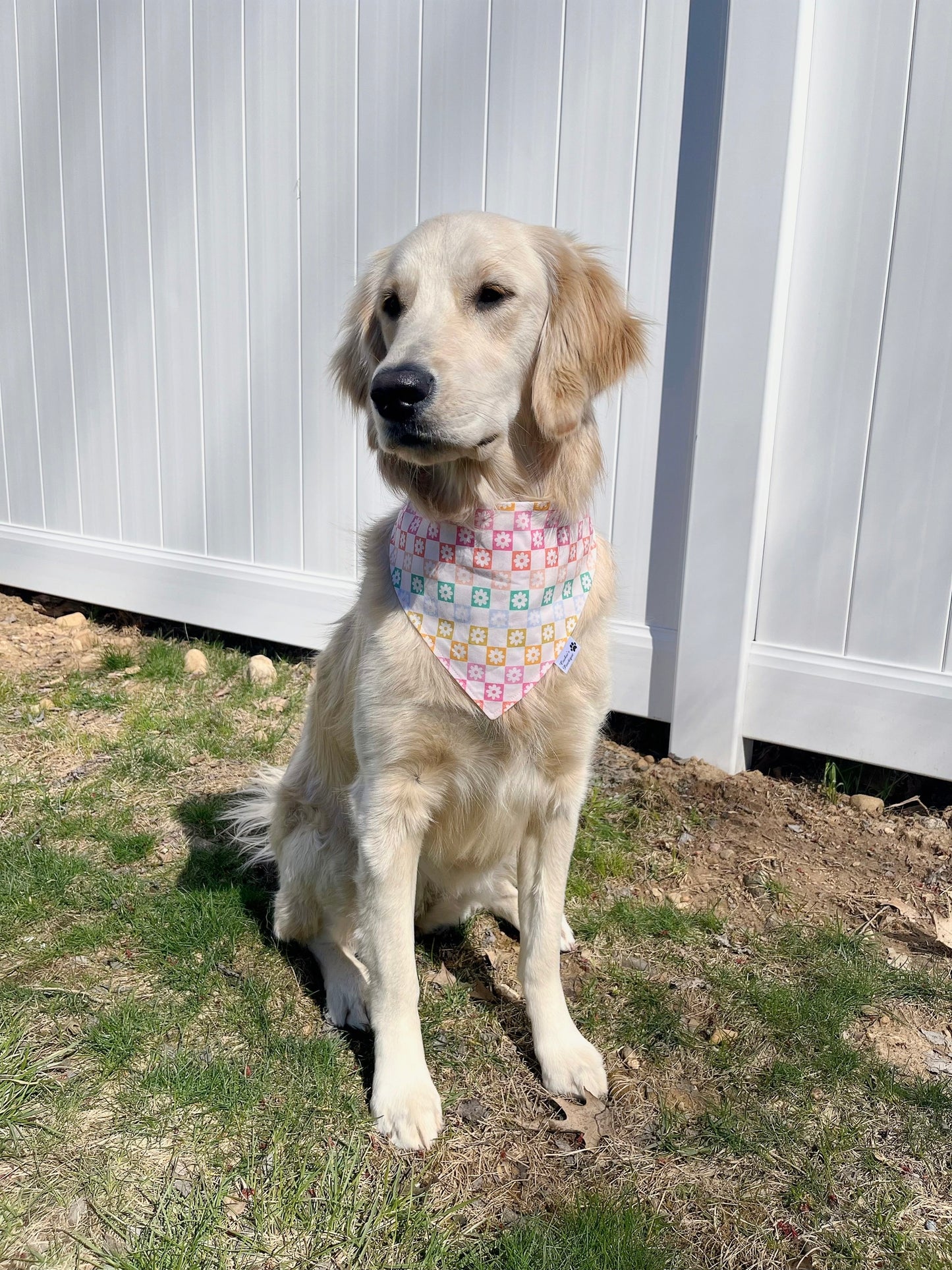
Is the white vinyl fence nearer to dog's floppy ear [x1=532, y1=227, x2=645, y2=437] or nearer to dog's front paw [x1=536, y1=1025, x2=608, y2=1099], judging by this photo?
dog's floppy ear [x1=532, y1=227, x2=645, y2=437]

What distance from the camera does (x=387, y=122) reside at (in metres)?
3.50

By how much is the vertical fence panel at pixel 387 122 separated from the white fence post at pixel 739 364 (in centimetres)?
121

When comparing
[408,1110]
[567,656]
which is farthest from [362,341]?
[408,1110]

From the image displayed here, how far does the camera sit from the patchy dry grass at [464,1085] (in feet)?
5.07

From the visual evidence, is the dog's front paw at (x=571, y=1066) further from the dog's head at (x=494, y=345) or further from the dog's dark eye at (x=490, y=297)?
the dog's dark eye at (x=490, y=297)

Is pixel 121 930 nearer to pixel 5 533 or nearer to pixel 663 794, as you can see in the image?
pixel 663 794

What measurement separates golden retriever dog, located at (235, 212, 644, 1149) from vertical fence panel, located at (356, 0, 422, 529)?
5.62ft

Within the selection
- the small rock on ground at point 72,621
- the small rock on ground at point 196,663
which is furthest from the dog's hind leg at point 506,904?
the small rock on ground at point 72,621

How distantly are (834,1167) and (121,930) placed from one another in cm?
166

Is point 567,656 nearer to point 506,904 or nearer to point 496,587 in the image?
point 496,587

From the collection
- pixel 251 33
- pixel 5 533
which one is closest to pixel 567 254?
pixel 251 33

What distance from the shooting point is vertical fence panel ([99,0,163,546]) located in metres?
4.02

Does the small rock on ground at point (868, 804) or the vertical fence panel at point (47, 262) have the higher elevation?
the vertical fence panel at point (47, 262)

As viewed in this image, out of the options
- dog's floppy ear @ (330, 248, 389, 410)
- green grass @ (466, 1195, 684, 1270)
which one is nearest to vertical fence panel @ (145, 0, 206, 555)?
dog's floppy ear @ (330, 248, 389, 410)
